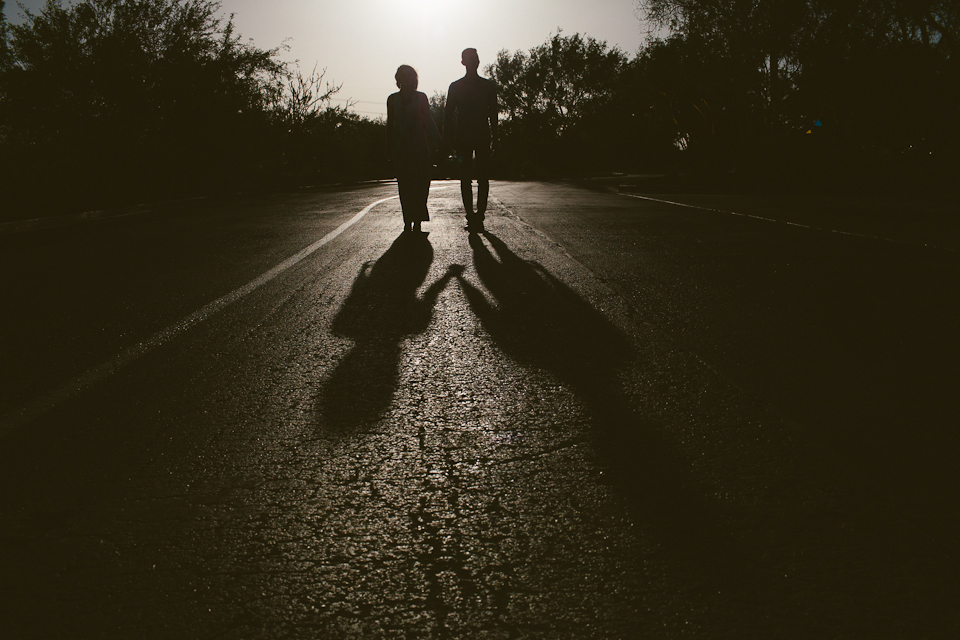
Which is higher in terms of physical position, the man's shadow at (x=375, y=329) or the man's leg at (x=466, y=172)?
the man's leg at (x=466, y=172)

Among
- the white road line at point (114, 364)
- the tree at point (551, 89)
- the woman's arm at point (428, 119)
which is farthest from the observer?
the tree at point (551, 89)

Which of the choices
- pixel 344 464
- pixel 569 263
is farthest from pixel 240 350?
pixel 569 263

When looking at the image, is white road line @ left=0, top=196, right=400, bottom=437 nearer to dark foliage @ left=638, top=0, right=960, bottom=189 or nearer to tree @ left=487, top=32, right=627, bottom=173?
dark foliage @ left=638, top=0, right=960, bottom=189

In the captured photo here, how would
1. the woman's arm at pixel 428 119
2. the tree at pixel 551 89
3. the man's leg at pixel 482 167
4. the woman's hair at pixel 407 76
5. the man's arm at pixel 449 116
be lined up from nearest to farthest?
the woman's hair at pixel 407 76 → the woman's arm at pixel 428 119 → the man's arm at pixel 449 116 → the man's leg at pixel 482 167 → the tree at pixel 551 89

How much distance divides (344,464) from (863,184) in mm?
22961

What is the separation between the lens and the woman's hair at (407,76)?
413 inches

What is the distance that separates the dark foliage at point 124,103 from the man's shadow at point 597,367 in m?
15.6

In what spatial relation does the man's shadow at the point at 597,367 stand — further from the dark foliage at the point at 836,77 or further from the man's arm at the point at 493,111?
the dark foliage at the point at 836,77

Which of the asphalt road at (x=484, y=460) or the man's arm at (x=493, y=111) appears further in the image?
the man's arm at (x=493, y=111)

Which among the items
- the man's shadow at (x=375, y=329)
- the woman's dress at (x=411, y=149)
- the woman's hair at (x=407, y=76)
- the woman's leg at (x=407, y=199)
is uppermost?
the woman's hair at (x=407, y=76)

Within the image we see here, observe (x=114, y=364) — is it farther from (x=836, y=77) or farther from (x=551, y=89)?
(x=551, y=89)


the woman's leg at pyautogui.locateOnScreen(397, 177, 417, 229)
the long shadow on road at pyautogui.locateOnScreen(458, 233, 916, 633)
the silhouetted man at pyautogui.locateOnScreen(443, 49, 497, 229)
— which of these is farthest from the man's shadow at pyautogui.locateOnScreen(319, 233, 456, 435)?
the silhouetted man at pyautogui.locateOnScreen(443, 49, 497, 229)

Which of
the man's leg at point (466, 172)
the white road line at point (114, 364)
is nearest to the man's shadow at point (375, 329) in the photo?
the white road line at point (114, 364)

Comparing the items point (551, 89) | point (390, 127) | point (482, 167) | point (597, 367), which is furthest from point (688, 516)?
point (551, 89)
